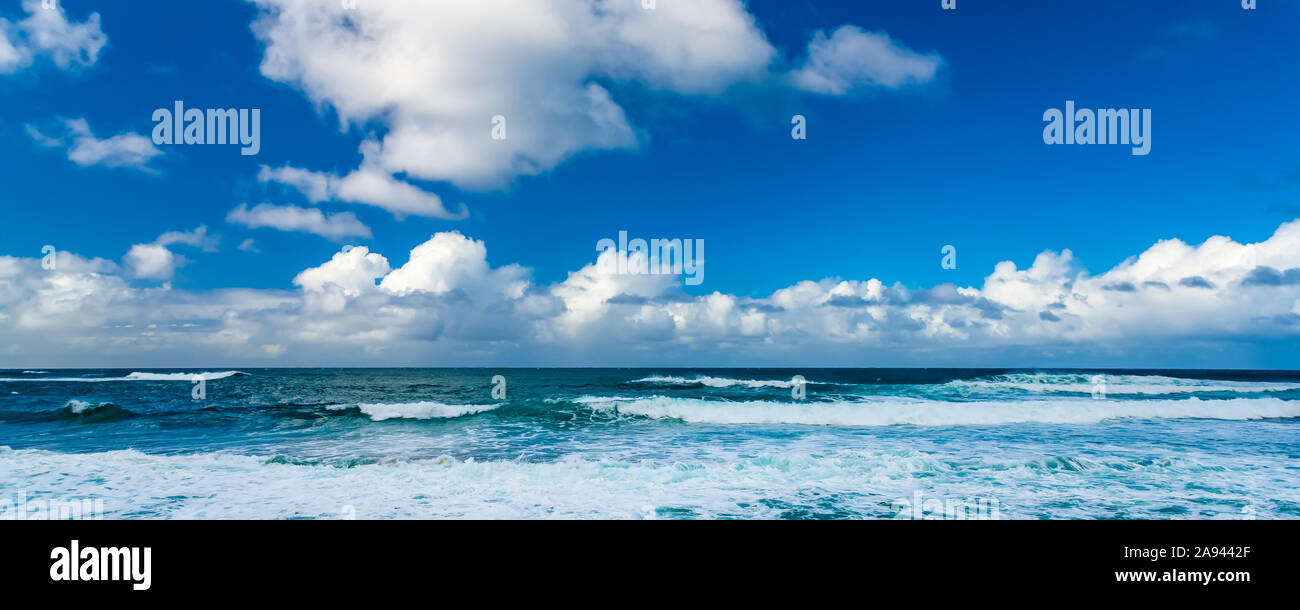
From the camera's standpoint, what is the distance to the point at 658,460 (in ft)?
42.7

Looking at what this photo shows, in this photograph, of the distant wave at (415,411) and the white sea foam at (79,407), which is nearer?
the white sea foam at (79,407)

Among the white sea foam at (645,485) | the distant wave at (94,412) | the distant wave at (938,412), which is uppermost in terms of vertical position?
the white sea foam at (645,485)

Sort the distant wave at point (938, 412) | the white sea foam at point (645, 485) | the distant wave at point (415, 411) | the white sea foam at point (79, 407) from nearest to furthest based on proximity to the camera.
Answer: the white sea foam at point (645, 485), the distant wave at point (938, 412), the white sea foam at point (79, 407), the distant wave at point (415, 411)

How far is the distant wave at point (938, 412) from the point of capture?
2105 cm

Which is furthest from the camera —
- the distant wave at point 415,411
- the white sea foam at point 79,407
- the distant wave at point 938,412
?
the distant wave at point 415,411

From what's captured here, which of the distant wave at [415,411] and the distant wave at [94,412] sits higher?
the distant wave at [94,412]

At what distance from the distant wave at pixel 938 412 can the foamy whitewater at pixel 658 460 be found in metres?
0.13

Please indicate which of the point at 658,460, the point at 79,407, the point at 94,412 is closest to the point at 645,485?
the point at 658,460

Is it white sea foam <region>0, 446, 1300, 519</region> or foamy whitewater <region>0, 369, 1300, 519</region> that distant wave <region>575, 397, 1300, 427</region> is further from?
white sea foam <region>0, 446, 1300, 519</region>

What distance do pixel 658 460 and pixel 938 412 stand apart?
45.3 ft

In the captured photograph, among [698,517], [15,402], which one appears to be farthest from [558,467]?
[15,402]

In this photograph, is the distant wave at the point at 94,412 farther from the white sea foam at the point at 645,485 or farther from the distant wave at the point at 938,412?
the distant wave at the point at 938,412

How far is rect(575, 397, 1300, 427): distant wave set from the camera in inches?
829

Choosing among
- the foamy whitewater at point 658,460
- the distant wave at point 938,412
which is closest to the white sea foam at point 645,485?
the foamy whitewater at point 658,460
